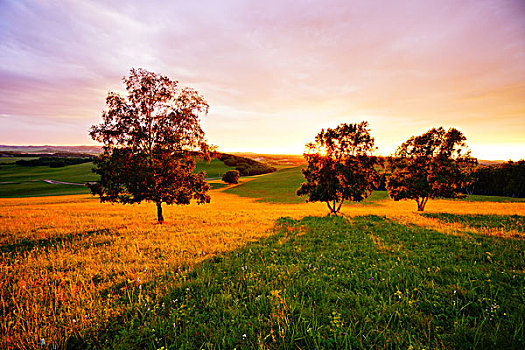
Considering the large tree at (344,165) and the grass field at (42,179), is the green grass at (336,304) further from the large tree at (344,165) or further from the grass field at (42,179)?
the grass field at (42,179)

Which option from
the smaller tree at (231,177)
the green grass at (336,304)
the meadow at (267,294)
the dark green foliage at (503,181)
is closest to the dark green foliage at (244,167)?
the smaller tree at (231,177)

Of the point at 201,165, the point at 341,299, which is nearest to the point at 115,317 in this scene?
the point at 341,299

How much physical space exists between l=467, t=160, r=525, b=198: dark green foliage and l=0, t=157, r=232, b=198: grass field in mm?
100469

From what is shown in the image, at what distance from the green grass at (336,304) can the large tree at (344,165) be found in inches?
415

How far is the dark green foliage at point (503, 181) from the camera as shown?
6325 cm

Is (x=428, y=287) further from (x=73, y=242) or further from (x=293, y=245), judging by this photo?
(x=73, y=242)

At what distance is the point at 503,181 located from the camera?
6788cm

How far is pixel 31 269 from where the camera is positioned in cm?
659

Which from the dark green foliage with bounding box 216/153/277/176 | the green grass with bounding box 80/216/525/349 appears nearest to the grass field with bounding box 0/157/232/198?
the dark green foliage with bounding box 216/153/277/176

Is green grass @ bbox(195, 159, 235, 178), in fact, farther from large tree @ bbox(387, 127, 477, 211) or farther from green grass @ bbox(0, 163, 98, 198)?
large tree @ bbox(387, 127, 477, 211)

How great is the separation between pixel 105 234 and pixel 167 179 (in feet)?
15.2

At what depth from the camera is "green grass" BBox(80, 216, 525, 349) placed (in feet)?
11.7

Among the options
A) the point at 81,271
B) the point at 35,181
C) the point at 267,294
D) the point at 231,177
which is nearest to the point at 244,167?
the point at 231,177

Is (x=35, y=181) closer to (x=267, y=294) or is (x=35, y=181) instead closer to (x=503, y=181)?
(x=267, y=294)
